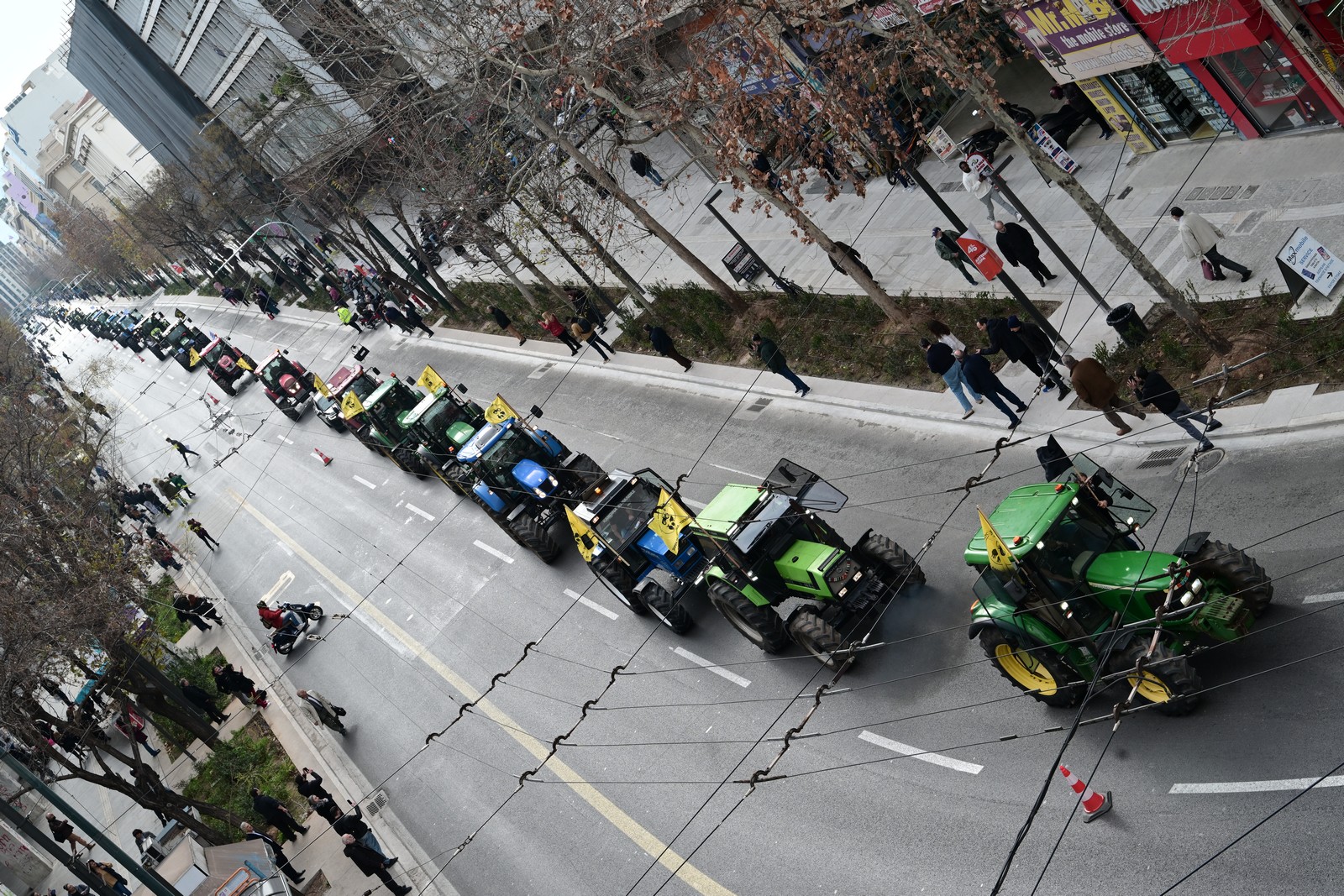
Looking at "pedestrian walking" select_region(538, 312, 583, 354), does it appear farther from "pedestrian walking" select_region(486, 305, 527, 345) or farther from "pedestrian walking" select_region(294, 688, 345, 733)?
"pedestrian walking" select_region(294, 688, 345, 733)

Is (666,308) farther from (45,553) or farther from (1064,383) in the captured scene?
(45,553)

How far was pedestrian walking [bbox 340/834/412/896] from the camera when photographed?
1745cm

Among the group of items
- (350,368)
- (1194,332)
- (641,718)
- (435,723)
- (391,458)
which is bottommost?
(1194,332)

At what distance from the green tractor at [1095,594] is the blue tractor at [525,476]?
11672mm

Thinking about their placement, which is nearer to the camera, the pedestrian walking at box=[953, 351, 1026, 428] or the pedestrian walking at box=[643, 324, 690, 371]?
the pedestrian walking at box=[953, 351, 1026, 428]

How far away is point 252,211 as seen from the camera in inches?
2504

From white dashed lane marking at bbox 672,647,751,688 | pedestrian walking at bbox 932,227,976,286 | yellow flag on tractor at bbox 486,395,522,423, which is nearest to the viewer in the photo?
white dashed lane marking at bbox 672,647,751,688

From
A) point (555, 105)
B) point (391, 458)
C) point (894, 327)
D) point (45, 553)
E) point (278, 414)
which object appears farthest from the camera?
point (278, 414)

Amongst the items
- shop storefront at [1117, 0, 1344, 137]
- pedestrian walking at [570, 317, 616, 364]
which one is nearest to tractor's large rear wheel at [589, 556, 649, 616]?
pedestrian walking at [570, 317, 616, 364]

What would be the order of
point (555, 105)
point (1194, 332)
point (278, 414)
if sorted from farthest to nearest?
point (278, 414) < point (555, 105) < point (1194, 332)

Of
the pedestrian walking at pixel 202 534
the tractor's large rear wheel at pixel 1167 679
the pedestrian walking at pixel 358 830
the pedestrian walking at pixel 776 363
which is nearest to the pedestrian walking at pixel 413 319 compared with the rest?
the pedestrian walking at pixel 202 534

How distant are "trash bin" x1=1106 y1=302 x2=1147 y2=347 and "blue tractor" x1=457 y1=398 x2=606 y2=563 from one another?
35.3 feet

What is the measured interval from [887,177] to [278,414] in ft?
91.0

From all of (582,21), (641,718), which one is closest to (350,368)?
(582,21)
